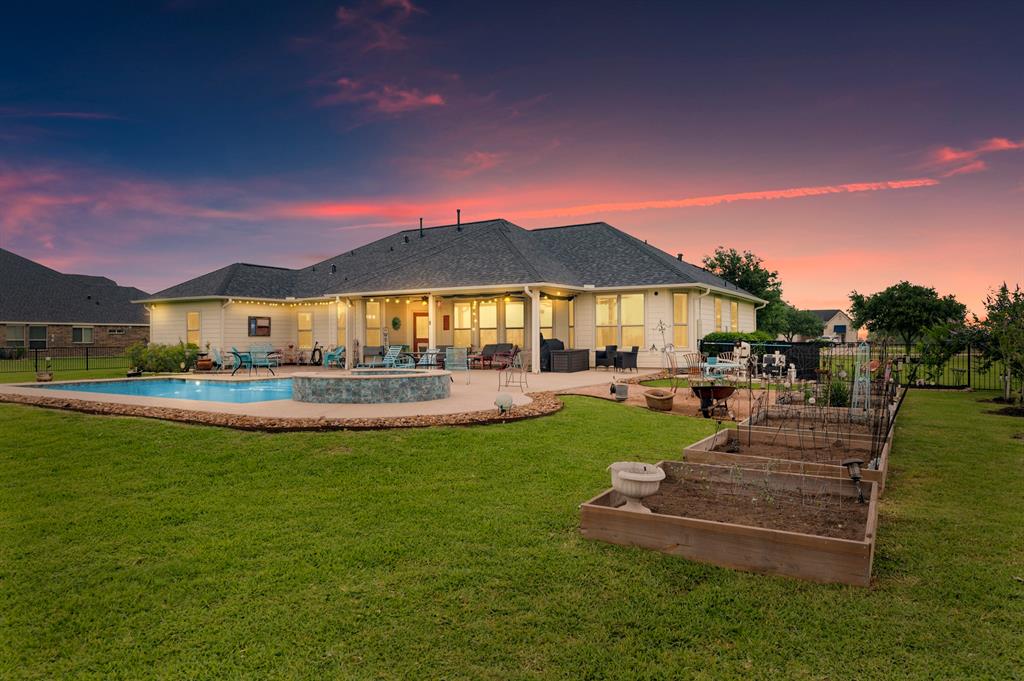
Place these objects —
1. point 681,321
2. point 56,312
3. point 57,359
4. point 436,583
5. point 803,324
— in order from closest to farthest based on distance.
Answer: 1. point 436,583
2. point 681,321
3. point 57,359
4. point 56,312
5. point 803,324

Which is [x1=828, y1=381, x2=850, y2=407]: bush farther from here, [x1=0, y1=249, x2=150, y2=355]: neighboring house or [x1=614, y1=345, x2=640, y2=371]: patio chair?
[x1=0, y1=249, x2=150, y2=355]: neighboring house

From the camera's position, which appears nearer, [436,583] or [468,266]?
[436,583]

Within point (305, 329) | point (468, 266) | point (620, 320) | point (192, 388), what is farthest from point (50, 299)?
point (620, 320)

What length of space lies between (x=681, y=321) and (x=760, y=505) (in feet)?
57.8

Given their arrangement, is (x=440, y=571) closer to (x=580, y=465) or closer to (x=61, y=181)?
(x=580, y=465)

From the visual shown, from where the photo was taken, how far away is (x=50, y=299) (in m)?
38.0

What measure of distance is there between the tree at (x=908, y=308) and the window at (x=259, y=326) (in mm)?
44117

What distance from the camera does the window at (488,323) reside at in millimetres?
24344

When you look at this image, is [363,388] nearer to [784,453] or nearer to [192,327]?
[784,453]

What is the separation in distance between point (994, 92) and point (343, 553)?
19465 millimetres

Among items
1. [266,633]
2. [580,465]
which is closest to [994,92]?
[580,465]

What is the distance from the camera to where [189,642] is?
3361 mm

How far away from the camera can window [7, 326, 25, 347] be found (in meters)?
35.1

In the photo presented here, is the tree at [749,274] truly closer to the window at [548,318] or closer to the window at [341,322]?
the window at [548,318]
